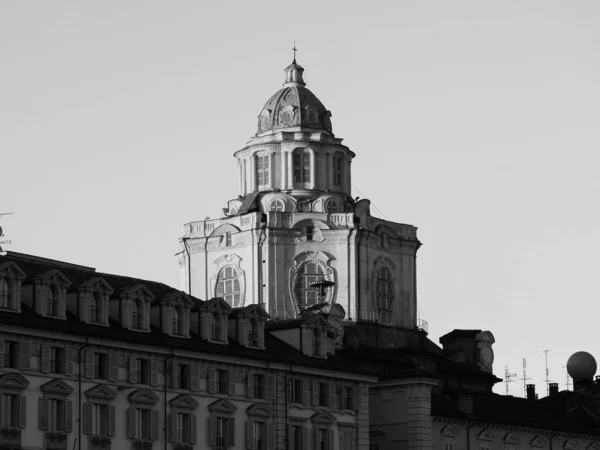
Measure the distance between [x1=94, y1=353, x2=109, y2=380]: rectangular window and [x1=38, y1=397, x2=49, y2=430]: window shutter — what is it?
442cm

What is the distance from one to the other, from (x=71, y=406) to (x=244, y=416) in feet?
50.3

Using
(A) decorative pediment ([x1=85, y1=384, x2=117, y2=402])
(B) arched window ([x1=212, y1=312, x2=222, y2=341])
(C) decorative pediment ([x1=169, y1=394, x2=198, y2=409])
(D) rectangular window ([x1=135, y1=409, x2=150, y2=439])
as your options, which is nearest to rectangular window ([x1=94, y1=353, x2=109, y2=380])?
(A) decorative pediment ([x1=85, y1=384, x2=117, y2=402])

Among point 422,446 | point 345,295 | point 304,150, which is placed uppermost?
point 304,150

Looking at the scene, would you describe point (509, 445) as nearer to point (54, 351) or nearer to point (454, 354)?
point (454, 354)

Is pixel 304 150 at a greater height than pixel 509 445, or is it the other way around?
pixel 304 150

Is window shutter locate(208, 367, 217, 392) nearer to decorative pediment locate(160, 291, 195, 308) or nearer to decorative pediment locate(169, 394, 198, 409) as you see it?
decorative pediment locate(169, 394, 198, 409)

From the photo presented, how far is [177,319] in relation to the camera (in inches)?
4700

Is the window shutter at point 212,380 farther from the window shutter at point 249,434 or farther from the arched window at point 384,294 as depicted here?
the arched window at point 384,294

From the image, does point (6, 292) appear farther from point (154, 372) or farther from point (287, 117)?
point (287, 117)

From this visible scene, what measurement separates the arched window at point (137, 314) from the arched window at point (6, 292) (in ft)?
31.7

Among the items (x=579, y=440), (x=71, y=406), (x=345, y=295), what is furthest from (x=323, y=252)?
(x=71, y=406)

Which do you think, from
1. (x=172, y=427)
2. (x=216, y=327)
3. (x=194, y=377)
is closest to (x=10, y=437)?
(x=172, y=427)

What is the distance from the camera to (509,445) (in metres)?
156

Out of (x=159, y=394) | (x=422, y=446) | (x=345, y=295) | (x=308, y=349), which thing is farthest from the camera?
(x=345, y=295)
